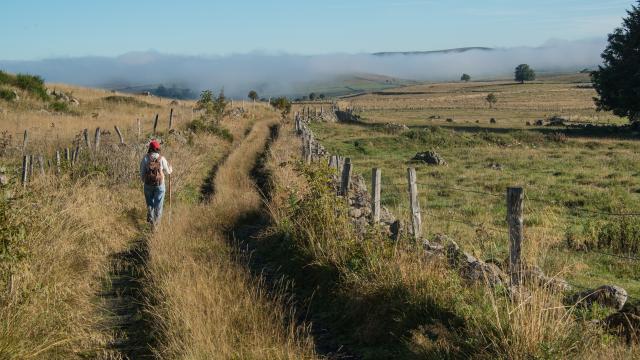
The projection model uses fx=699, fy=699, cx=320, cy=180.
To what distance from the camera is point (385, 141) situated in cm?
3728

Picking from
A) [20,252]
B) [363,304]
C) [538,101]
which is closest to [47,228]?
[20,252]

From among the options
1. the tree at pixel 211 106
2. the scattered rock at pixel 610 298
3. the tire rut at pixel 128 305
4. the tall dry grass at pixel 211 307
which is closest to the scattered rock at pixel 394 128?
the tree at pixel 211 106

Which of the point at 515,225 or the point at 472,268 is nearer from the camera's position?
the point at 515,225

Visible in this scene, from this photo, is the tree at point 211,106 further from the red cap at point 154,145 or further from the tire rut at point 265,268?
the red cap at point 154,145

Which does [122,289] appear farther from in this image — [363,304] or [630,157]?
[630,157]

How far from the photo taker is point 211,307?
7.48 metres

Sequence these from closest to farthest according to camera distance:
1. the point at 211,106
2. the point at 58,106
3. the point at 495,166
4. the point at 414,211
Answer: the point at 414,211, the point at 495,166, the point at 211,106, the point at 58,106

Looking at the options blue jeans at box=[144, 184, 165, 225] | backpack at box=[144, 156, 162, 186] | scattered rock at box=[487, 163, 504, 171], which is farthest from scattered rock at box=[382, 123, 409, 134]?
backpack at box=[144, 156, 162, 186]

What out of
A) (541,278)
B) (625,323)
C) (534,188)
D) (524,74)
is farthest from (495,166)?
(524,74)

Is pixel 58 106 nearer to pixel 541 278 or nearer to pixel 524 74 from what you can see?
pixel 541 278

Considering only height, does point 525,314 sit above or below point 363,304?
above

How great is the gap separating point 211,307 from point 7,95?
132ft

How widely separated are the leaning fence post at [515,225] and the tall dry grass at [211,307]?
2184 mm

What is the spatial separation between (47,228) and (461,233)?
6934mm
